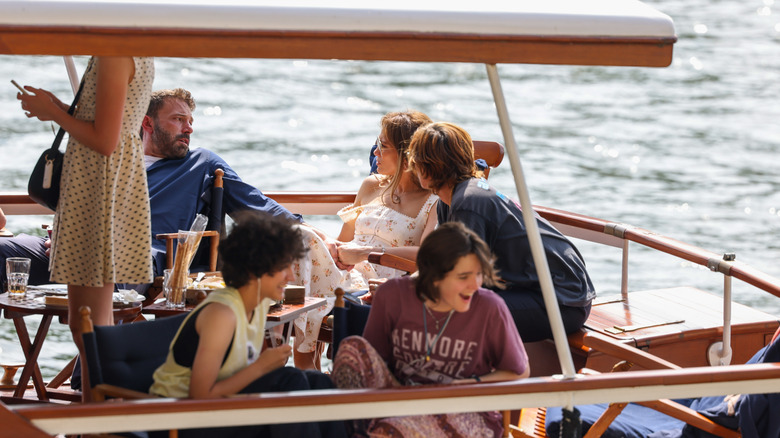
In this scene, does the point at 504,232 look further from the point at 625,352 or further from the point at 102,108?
the point at 102,108

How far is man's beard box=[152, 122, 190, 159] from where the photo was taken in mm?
5031

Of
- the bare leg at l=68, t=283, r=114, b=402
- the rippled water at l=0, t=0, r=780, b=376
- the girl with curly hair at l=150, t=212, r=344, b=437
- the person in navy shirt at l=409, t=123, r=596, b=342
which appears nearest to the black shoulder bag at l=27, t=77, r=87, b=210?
the bare leg at l=68, t=283, r=114, b=402

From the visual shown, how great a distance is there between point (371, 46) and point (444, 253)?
0.67 meters

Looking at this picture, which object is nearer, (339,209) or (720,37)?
(339,209)

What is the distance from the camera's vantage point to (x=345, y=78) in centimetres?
1936

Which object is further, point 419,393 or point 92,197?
point 92,197

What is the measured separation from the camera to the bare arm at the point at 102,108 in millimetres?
2754

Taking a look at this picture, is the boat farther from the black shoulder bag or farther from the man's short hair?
the man's short hair

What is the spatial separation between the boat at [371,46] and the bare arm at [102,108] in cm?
43

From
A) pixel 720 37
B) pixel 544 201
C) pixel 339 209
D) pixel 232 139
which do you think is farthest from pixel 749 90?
pixel 339 209

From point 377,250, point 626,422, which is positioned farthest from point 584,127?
point 626,422

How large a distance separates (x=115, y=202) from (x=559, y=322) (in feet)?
4.58

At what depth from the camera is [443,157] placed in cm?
381

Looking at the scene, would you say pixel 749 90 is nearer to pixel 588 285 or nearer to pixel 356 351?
pixel 588 285
